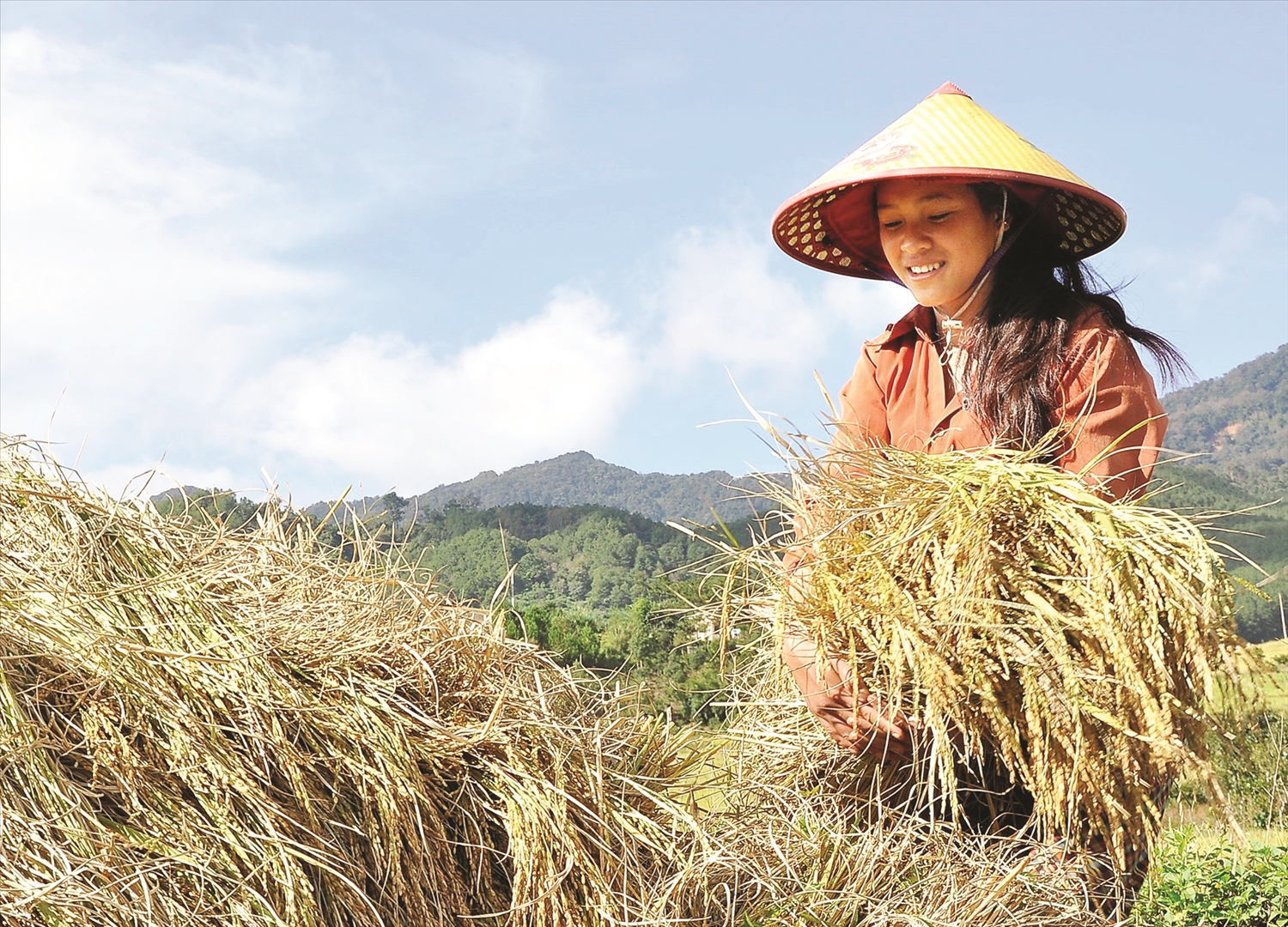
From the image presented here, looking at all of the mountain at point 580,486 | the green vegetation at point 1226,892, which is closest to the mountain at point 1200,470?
the mountain at point 580,486

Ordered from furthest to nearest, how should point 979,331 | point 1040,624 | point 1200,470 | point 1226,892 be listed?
point 1200,470
point 1226,892
point 979,331
point 1040,624

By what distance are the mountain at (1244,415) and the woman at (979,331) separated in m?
86.0

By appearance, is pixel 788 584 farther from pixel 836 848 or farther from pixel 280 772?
pixel 280 772

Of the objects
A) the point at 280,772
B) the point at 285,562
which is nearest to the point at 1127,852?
the point at 280,772

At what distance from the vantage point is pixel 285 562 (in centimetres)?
207

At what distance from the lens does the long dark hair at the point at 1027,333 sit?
185 centimetres

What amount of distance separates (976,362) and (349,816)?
4.35 feet

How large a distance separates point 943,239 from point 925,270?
7cm

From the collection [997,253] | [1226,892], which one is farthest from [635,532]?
[997,253]

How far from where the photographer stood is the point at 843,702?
180 centimetres

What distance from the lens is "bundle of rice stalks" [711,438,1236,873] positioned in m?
1.48

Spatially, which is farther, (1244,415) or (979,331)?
(1244,415)

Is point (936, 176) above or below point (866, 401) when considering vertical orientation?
above

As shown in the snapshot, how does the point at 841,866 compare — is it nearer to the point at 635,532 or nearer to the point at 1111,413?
the point at 1111,413
